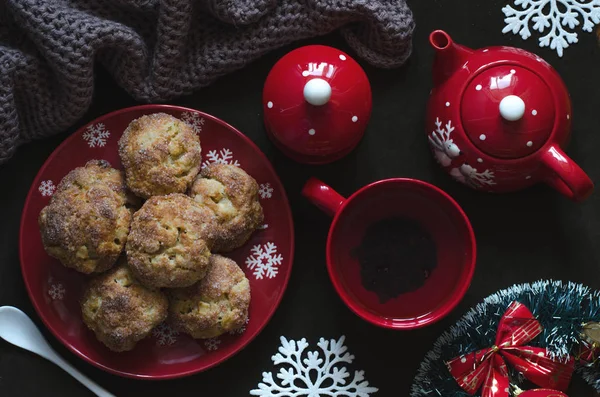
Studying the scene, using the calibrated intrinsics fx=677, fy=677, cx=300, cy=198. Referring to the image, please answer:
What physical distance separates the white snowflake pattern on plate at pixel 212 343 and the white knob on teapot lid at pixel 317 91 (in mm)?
442

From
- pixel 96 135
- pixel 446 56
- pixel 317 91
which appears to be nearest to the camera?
pixel 317 91

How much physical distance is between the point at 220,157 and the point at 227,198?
11 centimetres

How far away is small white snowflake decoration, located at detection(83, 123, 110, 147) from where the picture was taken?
115 cm

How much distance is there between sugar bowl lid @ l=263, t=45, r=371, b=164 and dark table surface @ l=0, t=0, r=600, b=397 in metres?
0.16

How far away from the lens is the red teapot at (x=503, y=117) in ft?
3.31

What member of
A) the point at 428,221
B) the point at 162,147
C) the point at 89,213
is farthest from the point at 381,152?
the point at 89,213

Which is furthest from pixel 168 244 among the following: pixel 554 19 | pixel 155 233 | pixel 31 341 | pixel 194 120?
pixel 554 19

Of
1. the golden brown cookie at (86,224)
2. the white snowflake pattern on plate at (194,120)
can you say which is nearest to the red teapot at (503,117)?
the white snowflake pattern on plate at (194,120)

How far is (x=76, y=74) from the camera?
1.09 m

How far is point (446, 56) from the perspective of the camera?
3.45 feet

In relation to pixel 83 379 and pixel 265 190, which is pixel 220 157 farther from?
pixel 83 379

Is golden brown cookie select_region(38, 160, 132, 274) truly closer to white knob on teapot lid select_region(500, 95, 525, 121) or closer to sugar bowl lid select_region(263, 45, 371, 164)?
sugar bowl lid select_region(263, 45, 371, 164)

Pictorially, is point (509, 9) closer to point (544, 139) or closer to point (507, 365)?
point (544, 139)

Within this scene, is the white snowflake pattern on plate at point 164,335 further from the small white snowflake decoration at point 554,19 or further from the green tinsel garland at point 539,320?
the small white snowflake decoration at point 554,19
